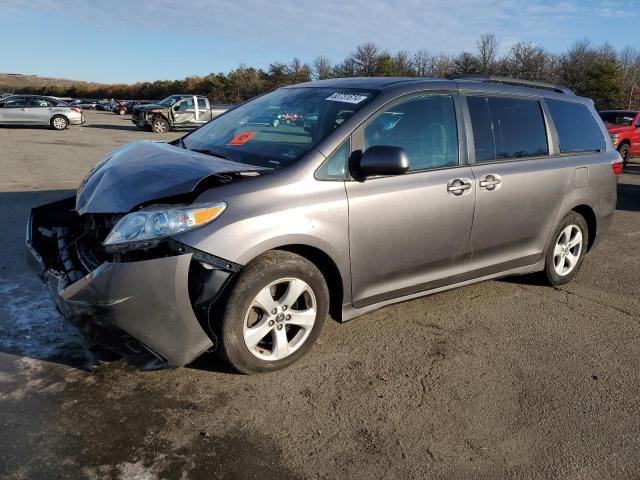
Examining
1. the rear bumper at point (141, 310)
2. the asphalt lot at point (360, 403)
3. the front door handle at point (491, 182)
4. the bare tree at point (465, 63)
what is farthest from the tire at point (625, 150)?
the bare tree at point (465, 63)

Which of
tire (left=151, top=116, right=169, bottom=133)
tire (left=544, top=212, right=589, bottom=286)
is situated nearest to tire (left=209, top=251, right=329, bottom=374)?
tire (left=544, top=212, right=589, bottom=286)

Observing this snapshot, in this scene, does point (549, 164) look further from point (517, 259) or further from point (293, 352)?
point (293, 352)

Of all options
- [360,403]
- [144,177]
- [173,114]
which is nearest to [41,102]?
[173,114]

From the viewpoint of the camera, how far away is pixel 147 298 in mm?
2723

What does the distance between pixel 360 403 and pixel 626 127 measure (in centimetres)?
1617

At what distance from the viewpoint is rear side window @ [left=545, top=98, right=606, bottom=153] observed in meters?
4.76

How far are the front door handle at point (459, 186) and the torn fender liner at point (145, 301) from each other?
6.48ft

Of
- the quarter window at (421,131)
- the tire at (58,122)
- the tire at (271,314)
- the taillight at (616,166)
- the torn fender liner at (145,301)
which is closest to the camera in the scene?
the torn fender liner at (145,301)

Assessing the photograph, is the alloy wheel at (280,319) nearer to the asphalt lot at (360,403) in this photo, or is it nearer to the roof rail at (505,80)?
the asphalt lot at (360,403)

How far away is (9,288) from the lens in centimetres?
430

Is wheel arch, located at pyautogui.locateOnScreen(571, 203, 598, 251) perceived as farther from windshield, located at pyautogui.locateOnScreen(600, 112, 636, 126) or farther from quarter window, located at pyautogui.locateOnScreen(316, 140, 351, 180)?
windshield, located at pyautogui.locateOnScreen(600, 112, 636, 126)

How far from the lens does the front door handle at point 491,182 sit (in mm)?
3957

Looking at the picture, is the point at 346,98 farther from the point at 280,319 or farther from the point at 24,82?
the point at 24,82

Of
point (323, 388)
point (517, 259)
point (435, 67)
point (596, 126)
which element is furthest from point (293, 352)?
point (435, 67)
